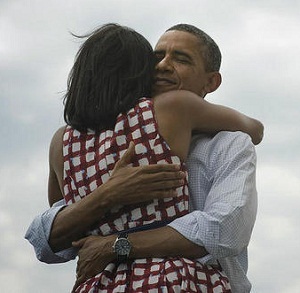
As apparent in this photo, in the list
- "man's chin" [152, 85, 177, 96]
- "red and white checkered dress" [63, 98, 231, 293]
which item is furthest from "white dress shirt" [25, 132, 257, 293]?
"man's chin" [152, 85, 177, 96]

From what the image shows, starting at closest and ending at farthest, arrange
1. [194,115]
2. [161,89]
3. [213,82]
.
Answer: [194,115] < [161,89] < [213,82]

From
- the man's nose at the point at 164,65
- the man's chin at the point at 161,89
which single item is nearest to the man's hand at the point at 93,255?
the man's chin at the point at 161,89

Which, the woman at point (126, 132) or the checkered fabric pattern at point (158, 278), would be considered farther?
the woman at point (126, 132)

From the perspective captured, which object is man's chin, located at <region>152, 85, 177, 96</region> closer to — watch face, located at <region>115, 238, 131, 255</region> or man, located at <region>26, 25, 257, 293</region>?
man, located at <region>26, 25, 257, 293</region>

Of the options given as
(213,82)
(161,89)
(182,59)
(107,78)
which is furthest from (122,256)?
(213,82)

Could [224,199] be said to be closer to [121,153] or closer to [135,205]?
[135,205]

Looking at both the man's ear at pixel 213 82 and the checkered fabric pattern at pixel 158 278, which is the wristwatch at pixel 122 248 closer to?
the checkered fabric pattern at pixel 158 278

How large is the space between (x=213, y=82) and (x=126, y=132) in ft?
3.62

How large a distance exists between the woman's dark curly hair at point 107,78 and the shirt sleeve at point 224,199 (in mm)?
456

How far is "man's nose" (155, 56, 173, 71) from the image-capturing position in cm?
419

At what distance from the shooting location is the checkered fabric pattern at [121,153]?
141 inches

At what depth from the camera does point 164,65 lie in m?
4.23

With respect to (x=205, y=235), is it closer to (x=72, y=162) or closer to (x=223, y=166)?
(x=223, y=166)

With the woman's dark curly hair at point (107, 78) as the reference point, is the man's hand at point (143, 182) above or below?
below
